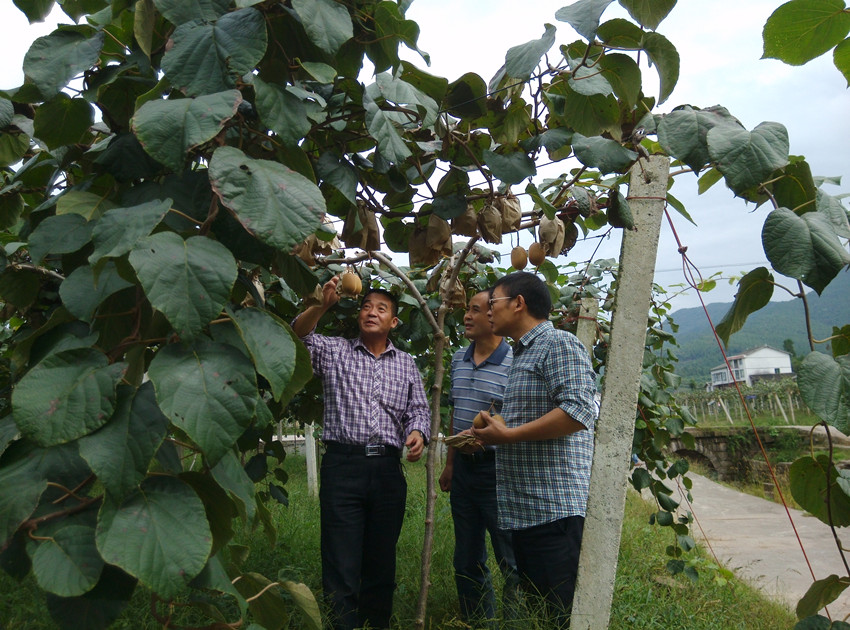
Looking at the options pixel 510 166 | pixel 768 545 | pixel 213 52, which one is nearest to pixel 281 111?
pixel 213 52

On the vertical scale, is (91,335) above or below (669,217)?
below

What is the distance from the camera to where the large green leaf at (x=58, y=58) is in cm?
92

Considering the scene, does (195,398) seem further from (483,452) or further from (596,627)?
(483,452)

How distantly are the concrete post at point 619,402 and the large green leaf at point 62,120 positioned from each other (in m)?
1.19

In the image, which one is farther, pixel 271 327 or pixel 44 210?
pixel 44 210

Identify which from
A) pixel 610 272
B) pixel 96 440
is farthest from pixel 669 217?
pixel 610 272

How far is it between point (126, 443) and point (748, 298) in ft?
2.95

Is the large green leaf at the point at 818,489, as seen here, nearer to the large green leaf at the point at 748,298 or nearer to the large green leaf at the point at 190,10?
the large green leaf at the point at 748,298

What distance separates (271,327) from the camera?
83cm

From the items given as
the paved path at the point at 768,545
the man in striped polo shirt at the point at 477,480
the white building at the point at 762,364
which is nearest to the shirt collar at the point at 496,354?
the man in striped polo shirt at the point at 477,480

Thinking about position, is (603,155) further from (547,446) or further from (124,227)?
(547,446)

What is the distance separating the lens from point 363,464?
2463mm

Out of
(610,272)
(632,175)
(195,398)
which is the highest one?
(610,272)

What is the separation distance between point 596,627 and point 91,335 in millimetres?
1295
